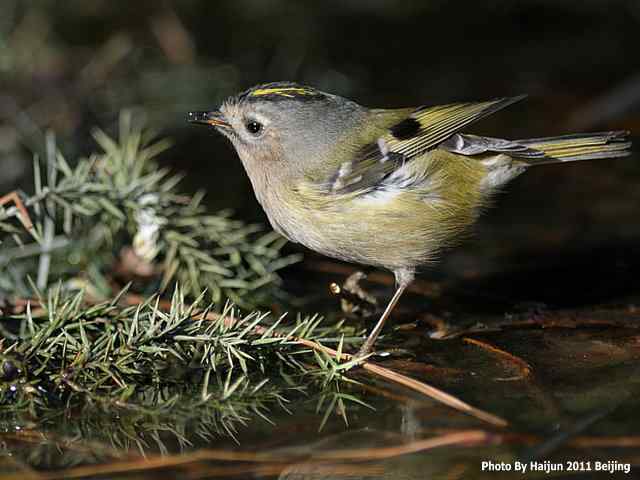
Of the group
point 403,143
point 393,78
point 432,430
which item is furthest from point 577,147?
point 393,78

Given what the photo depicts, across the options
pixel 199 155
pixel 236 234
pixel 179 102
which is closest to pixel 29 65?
pixel 179 102

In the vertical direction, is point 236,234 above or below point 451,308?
above

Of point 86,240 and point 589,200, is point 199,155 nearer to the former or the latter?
point 86,240

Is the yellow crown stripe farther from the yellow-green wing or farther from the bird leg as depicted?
the bird leg

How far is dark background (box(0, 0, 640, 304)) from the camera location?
3.40 metres

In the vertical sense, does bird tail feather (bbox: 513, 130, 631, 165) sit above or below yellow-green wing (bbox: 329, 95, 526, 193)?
below

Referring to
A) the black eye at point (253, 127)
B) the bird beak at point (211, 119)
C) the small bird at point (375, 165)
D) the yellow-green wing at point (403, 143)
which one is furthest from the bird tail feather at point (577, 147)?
the bird beak at point (211, 119)

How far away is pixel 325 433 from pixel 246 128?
1411 mm

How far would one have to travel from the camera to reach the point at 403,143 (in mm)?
2924

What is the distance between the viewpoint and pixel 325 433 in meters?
1.90

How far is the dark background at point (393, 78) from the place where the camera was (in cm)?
340

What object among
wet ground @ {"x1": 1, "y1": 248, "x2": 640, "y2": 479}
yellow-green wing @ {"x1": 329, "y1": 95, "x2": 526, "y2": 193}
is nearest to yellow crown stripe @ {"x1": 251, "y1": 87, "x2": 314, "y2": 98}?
yellow-green wing @ {"x1": 329, "y1": 95, "x2": 526, "y2": 193}

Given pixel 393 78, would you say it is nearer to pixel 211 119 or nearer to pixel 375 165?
pixel 211 119

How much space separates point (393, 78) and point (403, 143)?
2.18m
